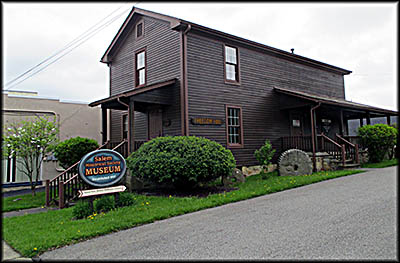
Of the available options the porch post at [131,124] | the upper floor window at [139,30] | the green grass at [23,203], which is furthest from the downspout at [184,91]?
the green grass at [23,203]

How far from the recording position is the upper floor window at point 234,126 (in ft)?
46.1

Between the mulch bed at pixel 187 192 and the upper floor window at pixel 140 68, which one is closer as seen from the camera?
the mulch bed at pixel 187 192

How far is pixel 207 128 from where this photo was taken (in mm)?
13023

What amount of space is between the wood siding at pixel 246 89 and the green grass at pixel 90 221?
14.2 ft

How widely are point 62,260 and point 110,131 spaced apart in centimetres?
1295

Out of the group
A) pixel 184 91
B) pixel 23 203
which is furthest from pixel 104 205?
pixel 184 91

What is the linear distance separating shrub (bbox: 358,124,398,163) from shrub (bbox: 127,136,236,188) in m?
9.33

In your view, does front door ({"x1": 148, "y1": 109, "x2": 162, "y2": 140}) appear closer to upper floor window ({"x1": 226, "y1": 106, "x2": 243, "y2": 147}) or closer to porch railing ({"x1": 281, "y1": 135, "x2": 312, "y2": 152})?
upper floor window ({"x1": 226, "y1": 106, "x2": 243, "y2": 147})

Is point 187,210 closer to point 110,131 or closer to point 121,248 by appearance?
point 121,248

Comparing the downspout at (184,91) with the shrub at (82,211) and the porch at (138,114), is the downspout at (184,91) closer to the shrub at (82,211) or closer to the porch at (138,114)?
the porch at (138,114)

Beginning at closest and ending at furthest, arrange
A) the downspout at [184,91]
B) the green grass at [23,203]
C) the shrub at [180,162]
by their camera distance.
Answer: the shrub at [180,162], the green grass at [23,203], the downspout at [184,91]

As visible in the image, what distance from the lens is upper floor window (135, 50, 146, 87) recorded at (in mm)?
15012

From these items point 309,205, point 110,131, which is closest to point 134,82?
point 110,131

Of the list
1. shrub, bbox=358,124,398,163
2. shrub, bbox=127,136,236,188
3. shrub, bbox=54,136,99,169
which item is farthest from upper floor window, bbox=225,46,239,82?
shrub, bbox=358,124,398,163
